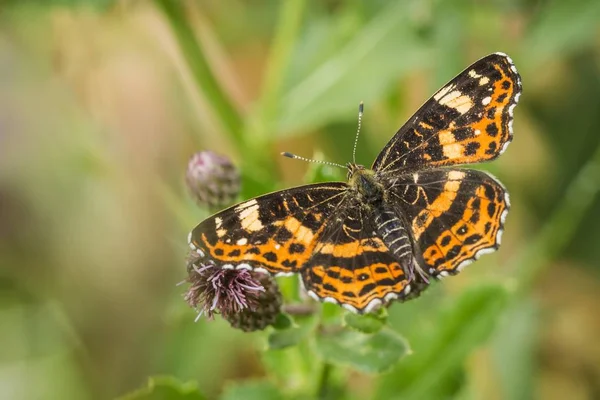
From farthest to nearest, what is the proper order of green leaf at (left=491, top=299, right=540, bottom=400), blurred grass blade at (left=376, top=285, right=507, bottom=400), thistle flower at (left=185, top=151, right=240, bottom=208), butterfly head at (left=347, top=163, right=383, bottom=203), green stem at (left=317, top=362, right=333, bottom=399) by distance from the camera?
green leaf at (left=491, top=299, right=540, bottom=400), blurred grass blade at (left=376, top=285, right=507, bottom=400), thistle flower at (left=185, top=151, right=240, bottom=208), green stem at (left=317, top=362, right=333, bottom=399), butterfly head at (left=347, top=163, right=383, bottom=203)

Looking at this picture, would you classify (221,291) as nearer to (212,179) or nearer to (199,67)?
(212,179)

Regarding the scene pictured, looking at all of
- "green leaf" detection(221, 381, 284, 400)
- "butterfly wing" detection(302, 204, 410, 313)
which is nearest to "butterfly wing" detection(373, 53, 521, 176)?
"butterfly wing" detection(302, 204, 410, 313)

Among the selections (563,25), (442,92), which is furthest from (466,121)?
(563,25)

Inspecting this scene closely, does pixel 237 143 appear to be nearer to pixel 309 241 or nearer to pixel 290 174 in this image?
pixel 309 241

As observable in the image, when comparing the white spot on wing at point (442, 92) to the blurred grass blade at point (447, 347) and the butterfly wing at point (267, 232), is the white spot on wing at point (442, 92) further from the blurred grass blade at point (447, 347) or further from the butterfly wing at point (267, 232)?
the blurred grass blade at point (447, 347)

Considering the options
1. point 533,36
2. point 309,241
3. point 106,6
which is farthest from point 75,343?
point 533,36

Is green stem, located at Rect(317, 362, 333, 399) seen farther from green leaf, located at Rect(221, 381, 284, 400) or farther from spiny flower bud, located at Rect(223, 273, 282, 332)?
spiny flower bud, located at Rect(223, 273, 282, 332)
